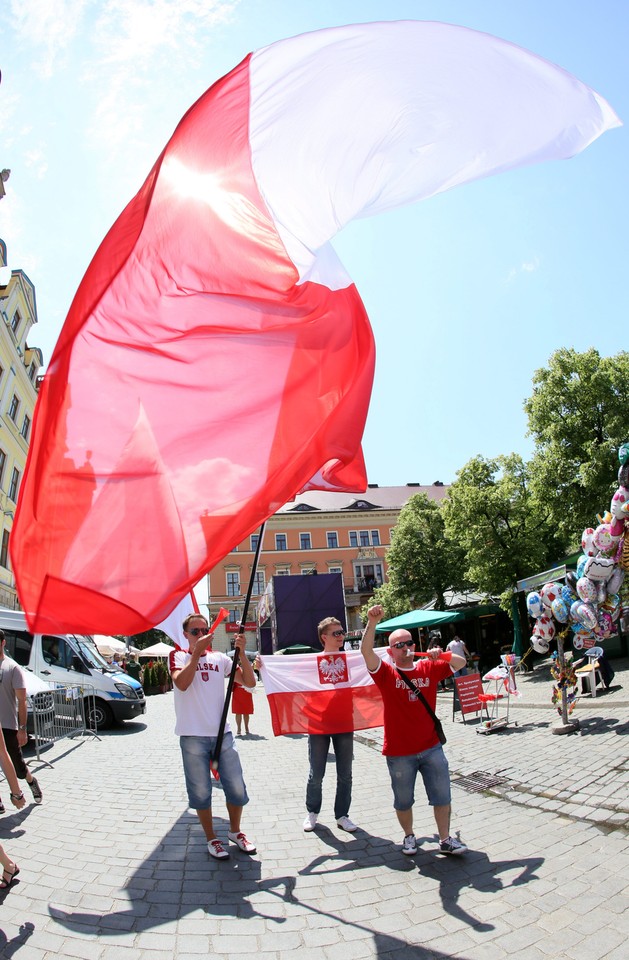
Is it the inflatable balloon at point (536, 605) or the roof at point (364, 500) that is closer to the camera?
the inflatable balloon at point (536, 605)

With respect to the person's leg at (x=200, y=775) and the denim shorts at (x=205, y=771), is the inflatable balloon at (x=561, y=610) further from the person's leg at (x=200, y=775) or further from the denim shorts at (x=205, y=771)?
the person's leg at (x=200, y=775)

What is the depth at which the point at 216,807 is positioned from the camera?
6535 mm

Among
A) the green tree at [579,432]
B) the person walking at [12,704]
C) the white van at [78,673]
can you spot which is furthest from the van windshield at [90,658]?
the green tree at [579,432]

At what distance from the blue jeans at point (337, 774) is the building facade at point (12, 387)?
27.6 metres

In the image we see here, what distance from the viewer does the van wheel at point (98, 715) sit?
45.1 ft

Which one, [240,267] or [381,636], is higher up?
[240,267]

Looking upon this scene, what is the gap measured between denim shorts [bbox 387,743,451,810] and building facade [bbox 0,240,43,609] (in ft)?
94.6

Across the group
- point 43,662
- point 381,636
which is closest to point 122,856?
point 43,662

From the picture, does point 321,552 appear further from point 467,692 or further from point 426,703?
point 426,703

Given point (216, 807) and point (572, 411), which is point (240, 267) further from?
point (572, 411)

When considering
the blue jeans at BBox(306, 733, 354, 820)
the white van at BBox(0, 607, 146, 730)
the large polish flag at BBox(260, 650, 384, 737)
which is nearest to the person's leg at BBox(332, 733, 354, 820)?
the blue jeans at BBox(306, 733, 354, 820)

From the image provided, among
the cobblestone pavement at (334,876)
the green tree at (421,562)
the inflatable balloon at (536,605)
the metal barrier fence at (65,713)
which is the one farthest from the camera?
the green tree at (421,562)

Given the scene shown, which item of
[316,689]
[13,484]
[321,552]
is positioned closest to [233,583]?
[321,552]

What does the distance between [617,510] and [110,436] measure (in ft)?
23.8
